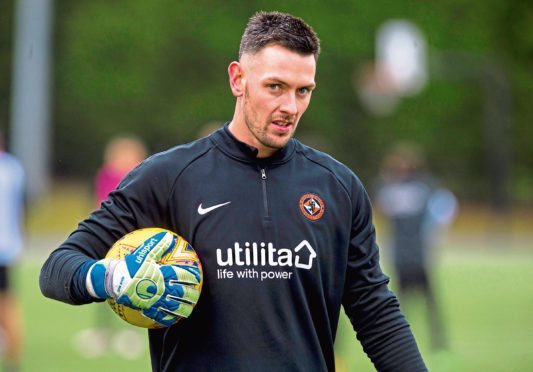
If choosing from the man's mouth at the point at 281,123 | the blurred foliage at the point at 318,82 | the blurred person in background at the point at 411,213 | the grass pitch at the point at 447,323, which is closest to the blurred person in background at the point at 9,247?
the grass pitch at the point at 447,323

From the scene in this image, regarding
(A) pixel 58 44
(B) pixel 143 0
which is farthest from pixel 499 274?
(A) pixel 58 44

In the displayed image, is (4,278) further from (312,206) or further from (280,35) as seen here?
(280,35)

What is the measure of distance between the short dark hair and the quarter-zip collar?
0.35 meters

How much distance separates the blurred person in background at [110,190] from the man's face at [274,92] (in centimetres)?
631

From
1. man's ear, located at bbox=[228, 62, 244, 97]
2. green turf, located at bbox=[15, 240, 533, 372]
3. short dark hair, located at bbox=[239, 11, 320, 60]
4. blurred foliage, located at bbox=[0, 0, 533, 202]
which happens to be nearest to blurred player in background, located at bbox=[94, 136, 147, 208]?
green turf, located at bbox=[15, 240, 533, 372]

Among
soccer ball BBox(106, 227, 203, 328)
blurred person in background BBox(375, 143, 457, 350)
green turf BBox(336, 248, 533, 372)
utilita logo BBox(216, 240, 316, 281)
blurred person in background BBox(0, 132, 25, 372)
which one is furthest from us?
blurred person in background BBox(375, 143, 457, 350)

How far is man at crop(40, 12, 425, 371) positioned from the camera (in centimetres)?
350

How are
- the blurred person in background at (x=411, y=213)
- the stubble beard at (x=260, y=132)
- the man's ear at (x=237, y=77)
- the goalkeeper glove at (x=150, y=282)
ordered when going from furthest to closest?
the blurred person in background at (x=411, y=213), the man's ear at (x=237, y=77), the stubble beard at (x=260, y=132), the goalkeeper glove at (x=150, y=282)

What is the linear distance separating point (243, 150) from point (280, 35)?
1.57 feet

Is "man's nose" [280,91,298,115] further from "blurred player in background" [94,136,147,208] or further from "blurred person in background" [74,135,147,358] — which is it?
"blurred player in background" [94,136,147,208]

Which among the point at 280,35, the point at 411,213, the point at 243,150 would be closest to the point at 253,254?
the point at 243,150

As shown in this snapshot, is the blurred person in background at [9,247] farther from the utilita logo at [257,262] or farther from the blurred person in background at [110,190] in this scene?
the utilita logo at [257,262]

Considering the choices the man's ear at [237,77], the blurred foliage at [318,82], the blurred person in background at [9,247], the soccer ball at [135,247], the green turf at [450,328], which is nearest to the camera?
the soccer ball at [135,247]

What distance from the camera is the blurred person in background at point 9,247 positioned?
925cm
